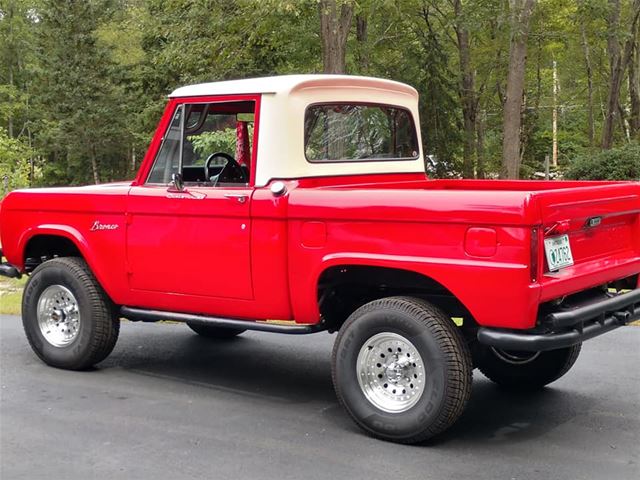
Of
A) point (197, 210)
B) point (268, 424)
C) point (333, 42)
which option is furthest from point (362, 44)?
point (268, 424)

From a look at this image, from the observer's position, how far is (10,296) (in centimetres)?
981

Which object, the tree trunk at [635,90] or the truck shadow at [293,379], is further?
the tree trunk at [635,90]

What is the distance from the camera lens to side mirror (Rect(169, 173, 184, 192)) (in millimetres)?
5492

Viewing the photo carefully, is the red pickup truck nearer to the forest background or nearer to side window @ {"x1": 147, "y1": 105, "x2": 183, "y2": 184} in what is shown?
side window @ {"x1": 147, "y1": 105, "x2": 183, "y2": 184}

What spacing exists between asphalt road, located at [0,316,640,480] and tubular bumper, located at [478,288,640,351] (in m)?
0.62

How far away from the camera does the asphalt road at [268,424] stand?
4125mm

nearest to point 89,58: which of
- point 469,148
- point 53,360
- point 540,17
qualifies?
point 469,148

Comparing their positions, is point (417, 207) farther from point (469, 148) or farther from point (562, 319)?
point (469, 148)

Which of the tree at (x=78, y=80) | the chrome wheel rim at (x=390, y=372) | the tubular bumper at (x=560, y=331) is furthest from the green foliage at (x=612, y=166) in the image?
the tree at (x=78, y=80)

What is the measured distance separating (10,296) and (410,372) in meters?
6.84

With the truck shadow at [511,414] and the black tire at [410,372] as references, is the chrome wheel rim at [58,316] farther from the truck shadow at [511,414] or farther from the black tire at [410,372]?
the truck shadow at [511,414]

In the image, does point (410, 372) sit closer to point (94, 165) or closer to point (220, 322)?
point (220, 322)

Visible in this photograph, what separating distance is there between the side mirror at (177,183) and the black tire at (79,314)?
3.78ft

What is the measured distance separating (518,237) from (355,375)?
4.22 ft
